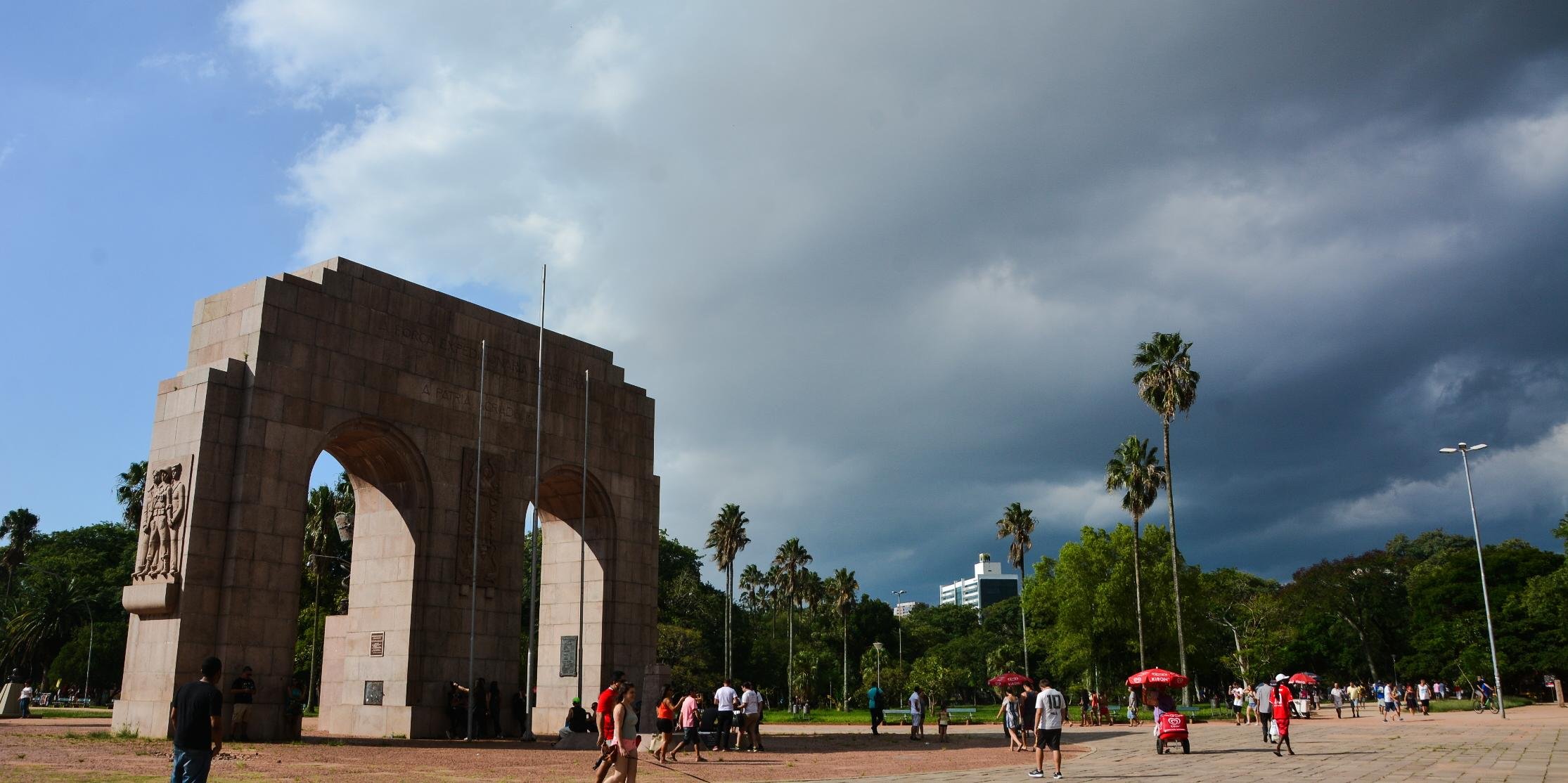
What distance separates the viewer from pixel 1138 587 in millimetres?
55812

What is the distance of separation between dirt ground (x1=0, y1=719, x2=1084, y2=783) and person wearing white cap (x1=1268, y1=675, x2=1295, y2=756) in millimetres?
4449

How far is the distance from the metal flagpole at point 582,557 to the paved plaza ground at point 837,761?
14.3 feet

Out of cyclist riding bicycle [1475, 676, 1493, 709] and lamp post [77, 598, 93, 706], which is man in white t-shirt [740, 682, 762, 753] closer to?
cyclist riding bicycle [1475, 676, 1493, 709]

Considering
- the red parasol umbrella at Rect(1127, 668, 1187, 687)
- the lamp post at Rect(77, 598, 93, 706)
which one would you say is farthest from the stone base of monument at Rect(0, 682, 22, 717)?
the red parasol umbrella at Rect(1127, 668, 1187, 687)

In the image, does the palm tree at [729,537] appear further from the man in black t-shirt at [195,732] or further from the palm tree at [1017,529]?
the man in black t-shirt at [195,732]

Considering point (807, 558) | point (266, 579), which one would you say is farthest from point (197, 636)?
point (807, 558)

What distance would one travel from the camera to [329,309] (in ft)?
77.0

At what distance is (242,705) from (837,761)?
11.7 meters

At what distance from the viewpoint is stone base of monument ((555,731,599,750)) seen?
23062 millimetres

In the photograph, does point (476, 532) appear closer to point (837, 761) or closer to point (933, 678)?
point (837, 761)

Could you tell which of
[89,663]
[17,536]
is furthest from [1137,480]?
[17,536]

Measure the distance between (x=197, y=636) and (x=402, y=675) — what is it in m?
4.95

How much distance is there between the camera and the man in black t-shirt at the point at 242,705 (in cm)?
2003

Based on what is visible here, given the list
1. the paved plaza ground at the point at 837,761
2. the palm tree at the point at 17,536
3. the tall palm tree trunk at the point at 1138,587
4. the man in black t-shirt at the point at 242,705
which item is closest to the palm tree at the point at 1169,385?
the tall palm tree trunk at the point at 1138,587
